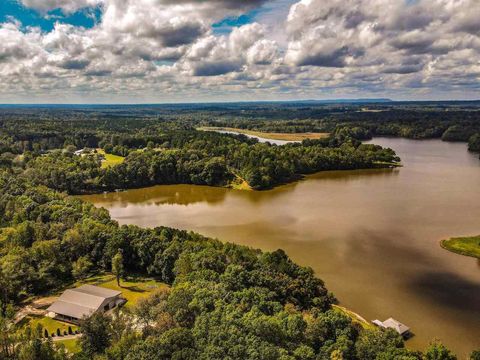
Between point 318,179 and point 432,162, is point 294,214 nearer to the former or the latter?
point 318,179

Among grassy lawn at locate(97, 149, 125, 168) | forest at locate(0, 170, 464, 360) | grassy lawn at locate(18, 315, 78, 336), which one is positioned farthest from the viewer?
grassy lawn at locate(97, 149, 125, 168)

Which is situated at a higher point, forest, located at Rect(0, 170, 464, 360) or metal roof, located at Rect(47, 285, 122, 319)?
forest, located at Rect(0, 170, 464, 360)

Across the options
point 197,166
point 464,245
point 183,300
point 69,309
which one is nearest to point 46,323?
point 69,309

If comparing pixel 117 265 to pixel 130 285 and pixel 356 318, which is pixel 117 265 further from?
pixel 356 318

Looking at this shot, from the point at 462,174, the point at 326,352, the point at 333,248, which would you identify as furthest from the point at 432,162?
the point at 326,352

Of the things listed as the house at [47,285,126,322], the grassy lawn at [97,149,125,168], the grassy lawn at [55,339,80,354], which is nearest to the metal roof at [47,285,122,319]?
the house at [47,285,126,322]

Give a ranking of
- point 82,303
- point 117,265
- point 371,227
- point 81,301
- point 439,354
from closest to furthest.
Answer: point 439,354 → point 82,303 → point 81,301 → point 117,265 → point 371,227

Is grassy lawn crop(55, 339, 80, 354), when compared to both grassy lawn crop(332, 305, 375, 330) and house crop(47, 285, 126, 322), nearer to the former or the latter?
house crop(47, 285, 126, 322)
